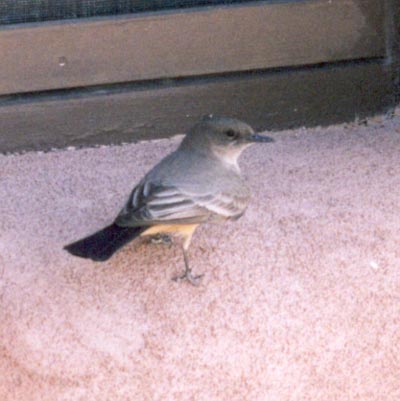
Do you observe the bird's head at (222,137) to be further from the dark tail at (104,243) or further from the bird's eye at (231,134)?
the dark tail at (104,243)

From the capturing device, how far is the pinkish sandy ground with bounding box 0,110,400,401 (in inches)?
99.0

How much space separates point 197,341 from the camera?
8.60 feet

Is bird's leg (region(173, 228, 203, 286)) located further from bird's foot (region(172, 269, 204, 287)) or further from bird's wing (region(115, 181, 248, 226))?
bird's wing (region(115, 181, 248, 226))

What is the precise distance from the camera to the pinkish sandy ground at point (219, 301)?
2516 mm

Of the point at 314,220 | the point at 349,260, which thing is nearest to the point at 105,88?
the point at 314,220

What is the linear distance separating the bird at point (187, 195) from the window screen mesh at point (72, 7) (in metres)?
0.88

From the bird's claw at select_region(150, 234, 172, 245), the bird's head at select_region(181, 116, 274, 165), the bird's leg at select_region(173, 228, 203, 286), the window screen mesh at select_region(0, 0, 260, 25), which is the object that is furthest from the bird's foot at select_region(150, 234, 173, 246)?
the window screen mesh at select_region(0, 0, 260, 25)

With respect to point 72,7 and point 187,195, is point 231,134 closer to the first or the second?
point 187,195

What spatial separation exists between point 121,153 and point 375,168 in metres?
1.12

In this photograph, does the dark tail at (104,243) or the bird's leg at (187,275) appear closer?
the dark tail at (104,243)

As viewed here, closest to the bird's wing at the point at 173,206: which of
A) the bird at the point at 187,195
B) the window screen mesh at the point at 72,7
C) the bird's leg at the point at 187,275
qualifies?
the bird at the point at 187,195

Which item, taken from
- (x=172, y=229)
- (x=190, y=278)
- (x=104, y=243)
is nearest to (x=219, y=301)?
(x=190, y=278)

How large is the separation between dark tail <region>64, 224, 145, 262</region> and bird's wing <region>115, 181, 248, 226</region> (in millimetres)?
31

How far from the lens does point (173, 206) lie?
2.76m
